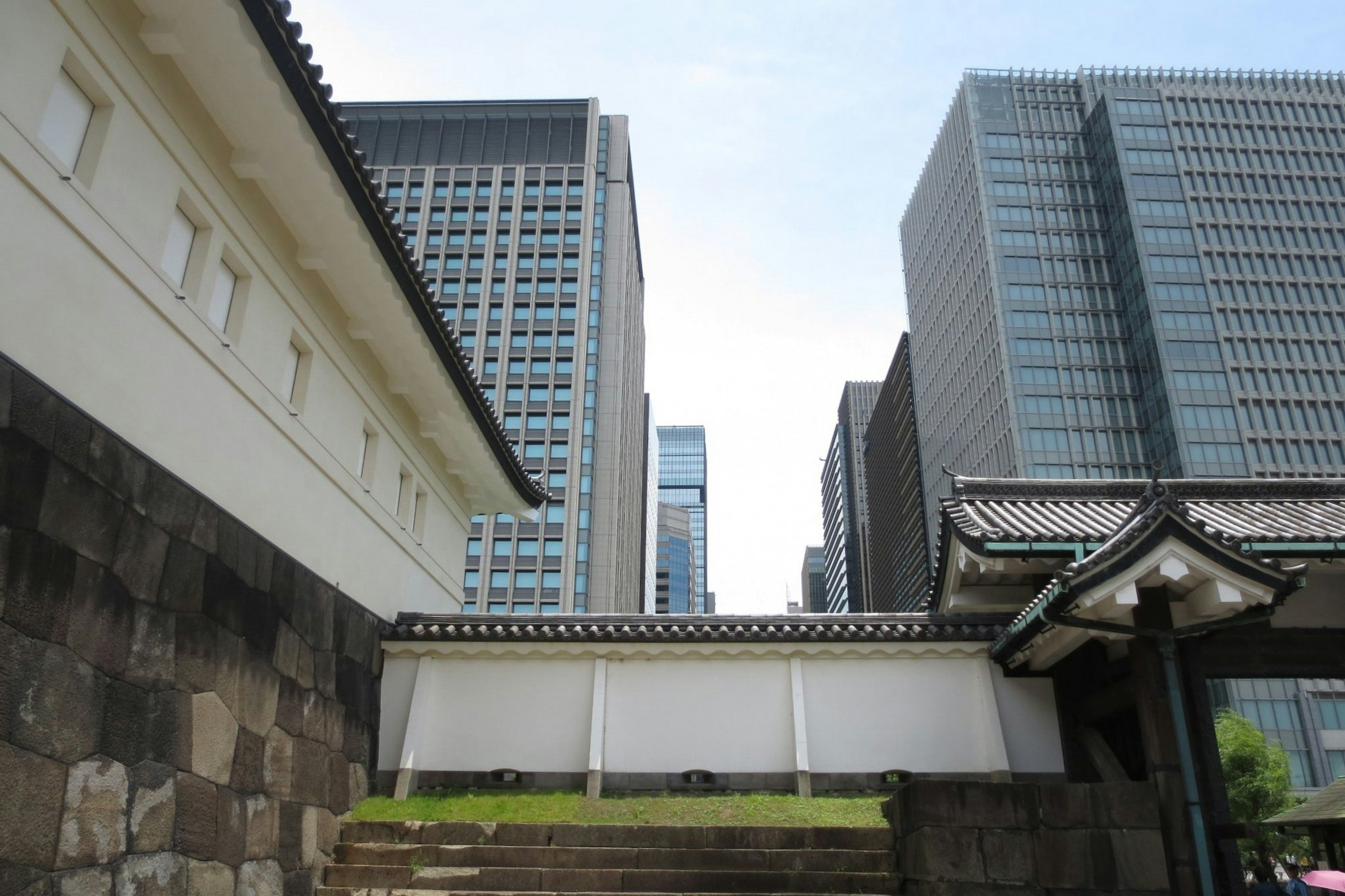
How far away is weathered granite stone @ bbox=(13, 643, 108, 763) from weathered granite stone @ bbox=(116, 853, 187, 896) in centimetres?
102

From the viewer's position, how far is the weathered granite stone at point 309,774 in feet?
33.5

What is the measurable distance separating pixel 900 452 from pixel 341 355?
101m

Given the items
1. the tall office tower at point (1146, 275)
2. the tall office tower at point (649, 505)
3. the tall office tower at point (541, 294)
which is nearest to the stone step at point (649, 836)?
the tall office tower at point (541, 294)

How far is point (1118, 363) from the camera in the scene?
76.2 metres

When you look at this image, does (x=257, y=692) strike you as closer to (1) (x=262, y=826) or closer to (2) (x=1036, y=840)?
(1) (x=262, y=826)

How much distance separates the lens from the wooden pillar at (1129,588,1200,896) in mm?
8078

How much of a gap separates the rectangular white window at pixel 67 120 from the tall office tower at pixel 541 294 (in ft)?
175

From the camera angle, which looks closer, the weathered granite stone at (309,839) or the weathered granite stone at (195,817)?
the weathered granite stone at (195,817)

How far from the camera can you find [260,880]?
29.6 ft

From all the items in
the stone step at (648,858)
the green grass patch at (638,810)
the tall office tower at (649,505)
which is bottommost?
the stone step at (648,858)

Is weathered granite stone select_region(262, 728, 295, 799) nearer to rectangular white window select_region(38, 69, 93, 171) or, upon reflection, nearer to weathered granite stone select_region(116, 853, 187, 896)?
weathered granite stone select_region(116, 853, 187, 896)

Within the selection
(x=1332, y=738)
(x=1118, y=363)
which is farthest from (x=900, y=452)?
(x=1332, y=738)

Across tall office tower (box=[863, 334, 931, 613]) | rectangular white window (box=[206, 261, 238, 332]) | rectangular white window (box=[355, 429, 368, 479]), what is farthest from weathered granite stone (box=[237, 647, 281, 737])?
tall office tower (box=[863, 334, 931, 613])

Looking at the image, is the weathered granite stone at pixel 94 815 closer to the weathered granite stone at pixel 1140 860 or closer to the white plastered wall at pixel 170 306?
the white plastered wall at pixel 170 306
